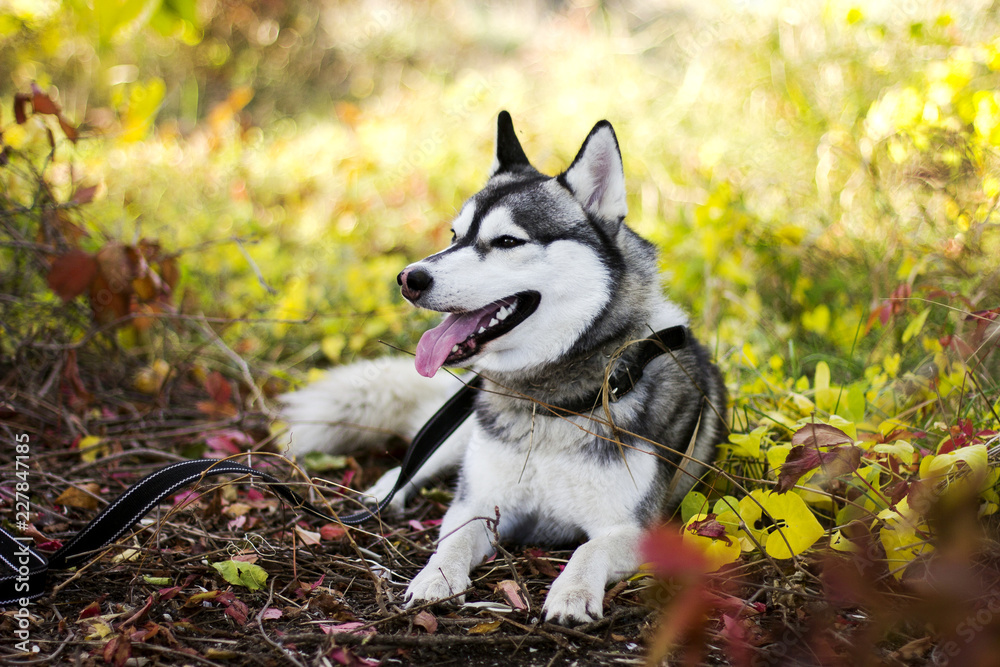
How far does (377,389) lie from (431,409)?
275 millimetres

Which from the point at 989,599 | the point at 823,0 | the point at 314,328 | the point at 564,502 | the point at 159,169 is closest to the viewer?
the point at 989,599

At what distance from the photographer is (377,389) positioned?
3248mm

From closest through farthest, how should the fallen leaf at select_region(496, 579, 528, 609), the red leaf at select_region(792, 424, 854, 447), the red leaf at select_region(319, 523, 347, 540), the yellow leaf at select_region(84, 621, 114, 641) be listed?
1. the yellow leaf at select_region(84, 621, 114, 641)
2. the red leaf at select_region(792, 424, 854, 447)
3. the fallen leaf at select_region(496, 579, 528, 609)
4. the red leaf at select_region(319, 523, 347, 540)

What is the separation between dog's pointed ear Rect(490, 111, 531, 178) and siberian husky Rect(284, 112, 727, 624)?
296 millimetres

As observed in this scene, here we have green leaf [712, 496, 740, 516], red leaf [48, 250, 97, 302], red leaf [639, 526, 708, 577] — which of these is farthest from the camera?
red leaf [48, 250, 97, 302]

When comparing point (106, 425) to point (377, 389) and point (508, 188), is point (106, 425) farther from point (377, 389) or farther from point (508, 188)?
point (508, 188)

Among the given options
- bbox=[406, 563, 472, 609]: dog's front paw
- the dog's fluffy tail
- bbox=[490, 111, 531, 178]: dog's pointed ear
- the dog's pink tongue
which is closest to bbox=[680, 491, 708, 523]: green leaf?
bbox=[406, 563, 472, 609]: dog's front paw

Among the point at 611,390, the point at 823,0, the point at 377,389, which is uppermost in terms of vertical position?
the point at 823,0

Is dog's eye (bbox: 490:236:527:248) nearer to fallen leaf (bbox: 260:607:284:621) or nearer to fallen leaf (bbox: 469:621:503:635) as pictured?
fallen leaf (bbox: 469:621:503:635)

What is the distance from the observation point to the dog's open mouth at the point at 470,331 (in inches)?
85.1

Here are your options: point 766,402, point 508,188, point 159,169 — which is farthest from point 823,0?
point 159,169

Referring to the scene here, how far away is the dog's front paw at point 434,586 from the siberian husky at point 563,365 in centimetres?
1

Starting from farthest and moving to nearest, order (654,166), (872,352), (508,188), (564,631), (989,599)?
(654,166) → (872,352) → (508,188) → (564,631) → (989,599)

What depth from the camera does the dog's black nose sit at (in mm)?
2082
